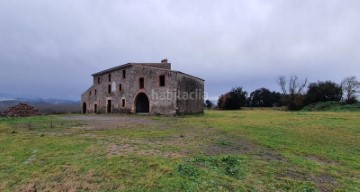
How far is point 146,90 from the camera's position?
2866 cm

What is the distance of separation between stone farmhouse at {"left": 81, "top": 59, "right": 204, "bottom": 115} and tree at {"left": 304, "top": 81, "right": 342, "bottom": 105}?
33.2 meters

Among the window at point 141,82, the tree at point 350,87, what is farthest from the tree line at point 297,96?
the window at point 141,82

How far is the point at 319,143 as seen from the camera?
10484 mm

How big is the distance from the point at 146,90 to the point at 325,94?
145ft

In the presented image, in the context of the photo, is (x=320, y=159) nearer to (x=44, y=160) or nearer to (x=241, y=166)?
(x=241, y=166)

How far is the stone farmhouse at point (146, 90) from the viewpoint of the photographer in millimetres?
27047

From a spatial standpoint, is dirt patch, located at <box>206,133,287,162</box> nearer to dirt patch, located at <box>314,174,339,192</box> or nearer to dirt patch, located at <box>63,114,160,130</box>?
dirt patch, located at <box>314,174,339,192</box>

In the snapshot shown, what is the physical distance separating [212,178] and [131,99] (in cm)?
2530

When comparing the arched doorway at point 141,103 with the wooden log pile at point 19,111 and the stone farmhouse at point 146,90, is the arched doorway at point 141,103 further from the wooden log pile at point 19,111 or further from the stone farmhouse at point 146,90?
the wooden log pile at point 19,111

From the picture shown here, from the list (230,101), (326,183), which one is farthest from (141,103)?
(230,101)

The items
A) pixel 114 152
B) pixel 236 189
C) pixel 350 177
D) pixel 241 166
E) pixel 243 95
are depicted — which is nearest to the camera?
pixel 236 189

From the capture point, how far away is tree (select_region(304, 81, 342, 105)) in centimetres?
5509

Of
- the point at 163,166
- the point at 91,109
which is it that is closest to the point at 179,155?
the point at 163,166

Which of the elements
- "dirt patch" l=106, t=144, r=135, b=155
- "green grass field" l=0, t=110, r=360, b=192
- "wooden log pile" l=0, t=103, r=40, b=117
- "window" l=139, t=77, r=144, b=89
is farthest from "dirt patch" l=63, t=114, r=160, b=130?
"wooden log pile" l=0, t=103, r=40, b=117
